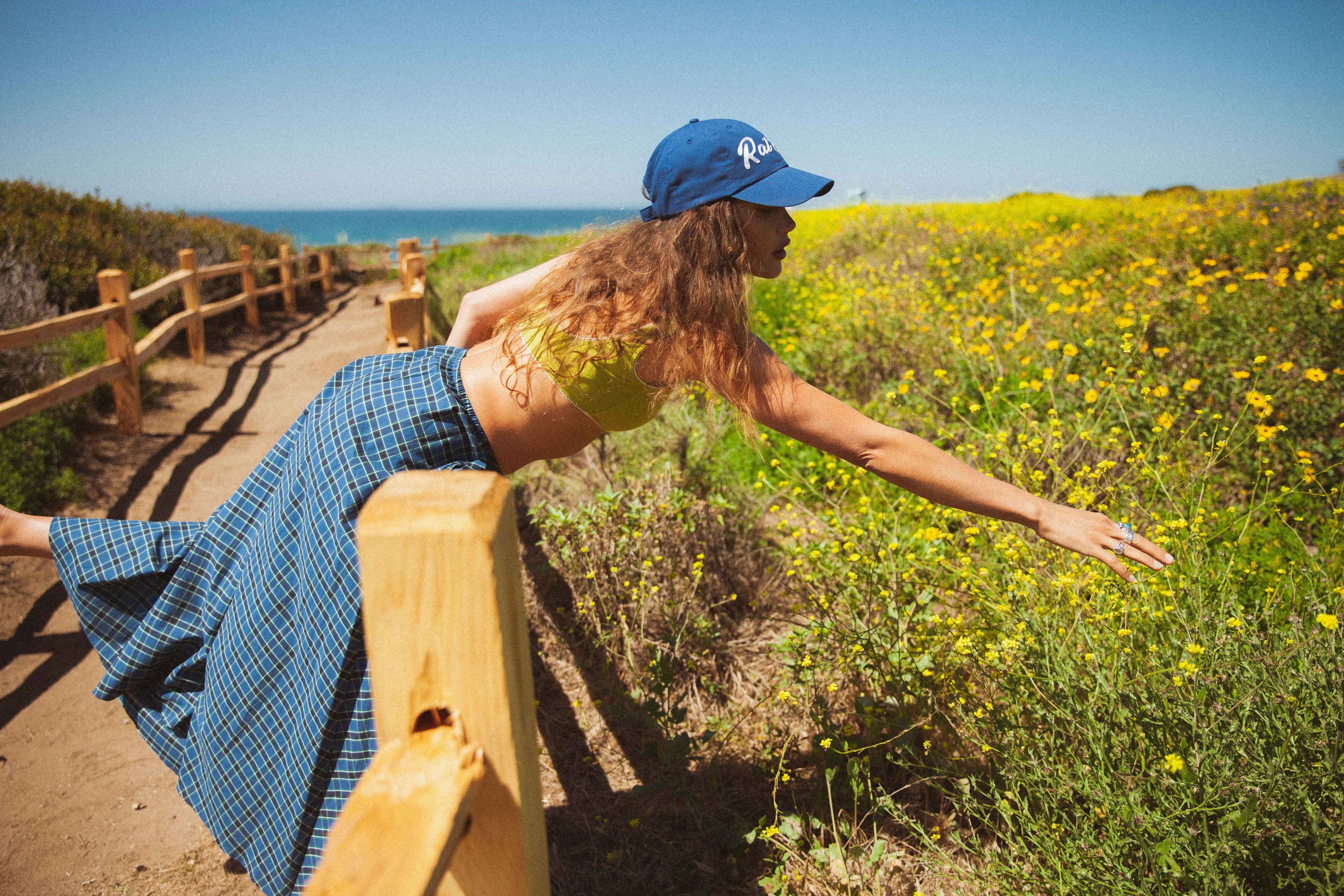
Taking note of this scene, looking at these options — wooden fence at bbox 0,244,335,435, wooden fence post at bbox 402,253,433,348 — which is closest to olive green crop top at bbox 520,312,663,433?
wooden fence post at bbox 402,253,433,348

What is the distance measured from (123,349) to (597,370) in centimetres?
553

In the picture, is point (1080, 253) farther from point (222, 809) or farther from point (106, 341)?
point (106, 341)

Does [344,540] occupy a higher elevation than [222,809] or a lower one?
higher

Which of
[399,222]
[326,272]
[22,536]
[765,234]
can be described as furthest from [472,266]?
[399,222]

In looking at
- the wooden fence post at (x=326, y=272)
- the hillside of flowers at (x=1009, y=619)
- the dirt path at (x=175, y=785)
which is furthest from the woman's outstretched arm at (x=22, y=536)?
the wooden fence post at (x=326, y=272)

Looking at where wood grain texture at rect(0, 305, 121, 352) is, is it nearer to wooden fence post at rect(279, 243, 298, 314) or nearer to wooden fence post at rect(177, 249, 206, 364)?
wooden fence post at rect(177, 249, 206, 364)

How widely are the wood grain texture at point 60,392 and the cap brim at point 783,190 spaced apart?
425 cm

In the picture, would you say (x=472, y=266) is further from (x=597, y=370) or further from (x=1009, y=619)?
(x=1009, y=619)

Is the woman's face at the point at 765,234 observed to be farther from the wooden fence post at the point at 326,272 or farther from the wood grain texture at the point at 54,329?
the wooden fence post at the point at 326,272


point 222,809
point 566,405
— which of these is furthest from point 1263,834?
point 222,809

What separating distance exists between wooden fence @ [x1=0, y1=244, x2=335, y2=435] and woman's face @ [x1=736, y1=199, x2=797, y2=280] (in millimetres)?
4235

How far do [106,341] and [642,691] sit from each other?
5.24 metres

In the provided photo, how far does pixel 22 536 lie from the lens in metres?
1.76

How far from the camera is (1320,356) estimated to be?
11.6 ft
